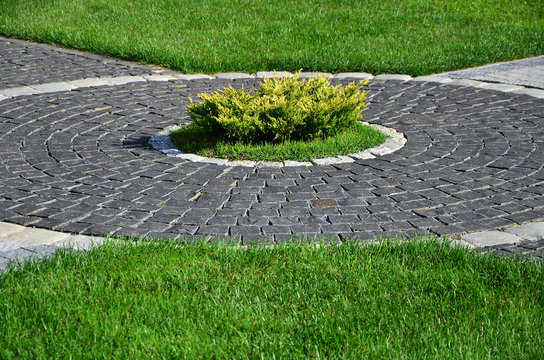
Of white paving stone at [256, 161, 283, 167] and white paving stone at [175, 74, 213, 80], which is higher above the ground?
white paving stone at [175, 74, 213, 80]

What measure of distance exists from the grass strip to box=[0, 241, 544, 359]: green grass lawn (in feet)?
7.21

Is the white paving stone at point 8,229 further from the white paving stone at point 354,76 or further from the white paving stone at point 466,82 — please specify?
the white paving stone at point 466,82

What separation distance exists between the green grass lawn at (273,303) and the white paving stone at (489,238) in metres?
0.36

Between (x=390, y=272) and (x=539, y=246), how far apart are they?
1.21 meters

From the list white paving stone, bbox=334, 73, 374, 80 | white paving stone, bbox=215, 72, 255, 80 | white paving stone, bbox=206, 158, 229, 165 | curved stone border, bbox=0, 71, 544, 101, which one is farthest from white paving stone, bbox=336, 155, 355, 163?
white paving stone, bbox=215, 72, 255, 80

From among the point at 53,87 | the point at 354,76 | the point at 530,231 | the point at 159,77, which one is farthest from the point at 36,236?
the point at 354,76

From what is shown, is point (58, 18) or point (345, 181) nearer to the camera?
point (345, 181)

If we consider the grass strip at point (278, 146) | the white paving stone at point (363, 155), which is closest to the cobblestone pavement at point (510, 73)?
the grass strip at point (278, 146)

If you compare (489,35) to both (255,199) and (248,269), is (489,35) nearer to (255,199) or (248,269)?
(255,199)

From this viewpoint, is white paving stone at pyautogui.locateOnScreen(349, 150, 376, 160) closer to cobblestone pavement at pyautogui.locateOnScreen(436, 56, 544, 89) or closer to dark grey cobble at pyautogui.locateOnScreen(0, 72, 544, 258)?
dark grey cobble at pyautogui.locateOnScreen(0, 72, 544, 258)

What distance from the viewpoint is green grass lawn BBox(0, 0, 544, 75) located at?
10547 mm

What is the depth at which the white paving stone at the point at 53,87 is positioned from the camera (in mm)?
9047

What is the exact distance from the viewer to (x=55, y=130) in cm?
730

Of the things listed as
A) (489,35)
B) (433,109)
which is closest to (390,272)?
(433,109)
